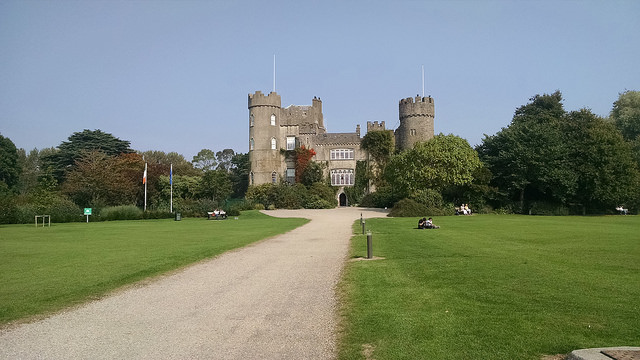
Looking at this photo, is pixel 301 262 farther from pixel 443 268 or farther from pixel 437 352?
pixel 437 352

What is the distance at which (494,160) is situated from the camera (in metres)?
47.9

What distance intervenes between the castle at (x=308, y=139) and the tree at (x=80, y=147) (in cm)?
1975

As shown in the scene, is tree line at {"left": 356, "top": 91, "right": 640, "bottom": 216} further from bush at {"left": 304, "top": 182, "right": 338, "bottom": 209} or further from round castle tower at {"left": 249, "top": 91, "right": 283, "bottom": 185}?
round castle tower at {"left": 249, "top": 91, "right": 283, "bottom": 185}

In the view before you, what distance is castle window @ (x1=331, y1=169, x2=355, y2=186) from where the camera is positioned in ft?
207

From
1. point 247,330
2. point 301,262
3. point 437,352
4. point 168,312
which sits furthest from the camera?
point 301,262

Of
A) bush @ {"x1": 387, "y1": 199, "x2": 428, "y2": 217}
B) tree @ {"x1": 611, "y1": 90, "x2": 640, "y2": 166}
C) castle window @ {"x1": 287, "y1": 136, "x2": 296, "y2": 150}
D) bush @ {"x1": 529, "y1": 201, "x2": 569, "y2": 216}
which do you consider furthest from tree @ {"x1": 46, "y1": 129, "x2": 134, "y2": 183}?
tree @ {"x1": 611, "y1": 90, "x2": 640, "y2": 166}

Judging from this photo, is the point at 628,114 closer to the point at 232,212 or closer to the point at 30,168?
the point at 232,212

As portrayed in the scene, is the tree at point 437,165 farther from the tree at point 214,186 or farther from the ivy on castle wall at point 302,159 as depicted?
the tree at point 214,186

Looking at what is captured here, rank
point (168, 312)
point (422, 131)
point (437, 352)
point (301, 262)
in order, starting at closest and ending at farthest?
point (437, 352) < point (168, 312) < point (301, 262) < point (422, 131)

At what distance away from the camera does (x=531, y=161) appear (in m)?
44.7

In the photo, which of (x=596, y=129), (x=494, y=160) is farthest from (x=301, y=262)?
(x=596, y=129)

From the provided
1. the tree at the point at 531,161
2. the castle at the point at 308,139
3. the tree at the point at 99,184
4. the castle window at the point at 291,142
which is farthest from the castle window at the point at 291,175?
the tree at the point at 531,161

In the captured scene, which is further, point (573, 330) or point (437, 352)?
point (573, 330)

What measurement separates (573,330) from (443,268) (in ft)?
18.2
